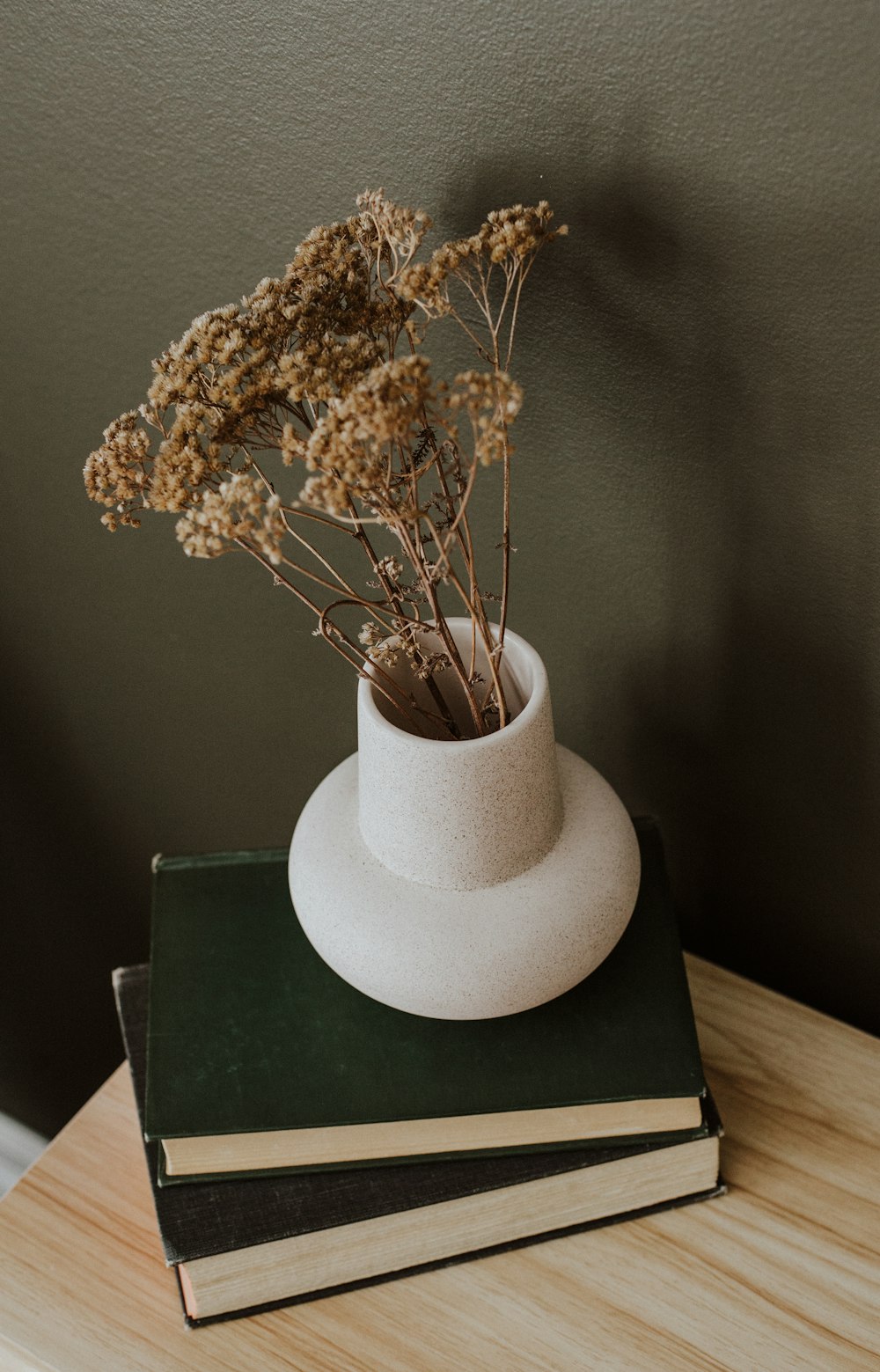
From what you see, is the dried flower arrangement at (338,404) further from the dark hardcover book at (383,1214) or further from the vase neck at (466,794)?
the dark hardcover book at (383,1214)

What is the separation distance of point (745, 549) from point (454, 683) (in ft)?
0.67

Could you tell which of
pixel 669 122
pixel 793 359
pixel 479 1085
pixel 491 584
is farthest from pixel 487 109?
pixel 479 1085

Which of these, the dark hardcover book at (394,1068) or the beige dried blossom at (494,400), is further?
the dark hardcover book at (394,1068)

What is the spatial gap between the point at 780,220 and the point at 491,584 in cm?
33

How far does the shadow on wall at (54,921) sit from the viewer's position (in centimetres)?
119

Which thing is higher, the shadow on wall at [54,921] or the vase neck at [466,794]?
the vase neck at [466,794]

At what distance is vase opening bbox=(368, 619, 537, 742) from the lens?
0.67 metres

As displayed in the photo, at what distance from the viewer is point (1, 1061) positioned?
1.37 meters

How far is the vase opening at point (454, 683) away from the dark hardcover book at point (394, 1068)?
195mm

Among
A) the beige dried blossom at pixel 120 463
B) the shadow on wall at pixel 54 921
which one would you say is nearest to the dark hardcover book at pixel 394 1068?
the beige dried blossom at pixel 120 463

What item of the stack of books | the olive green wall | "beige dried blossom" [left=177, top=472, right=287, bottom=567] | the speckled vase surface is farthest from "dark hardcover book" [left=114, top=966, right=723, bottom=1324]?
"beige dried blossom" [left=177, top=472, right=287, bottom=567]

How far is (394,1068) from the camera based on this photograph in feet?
2.36

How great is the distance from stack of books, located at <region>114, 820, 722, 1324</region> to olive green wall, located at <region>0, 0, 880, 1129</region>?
199 mm

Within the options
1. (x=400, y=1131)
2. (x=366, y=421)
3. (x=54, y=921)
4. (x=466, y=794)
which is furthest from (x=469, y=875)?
(x=54, y=921)
